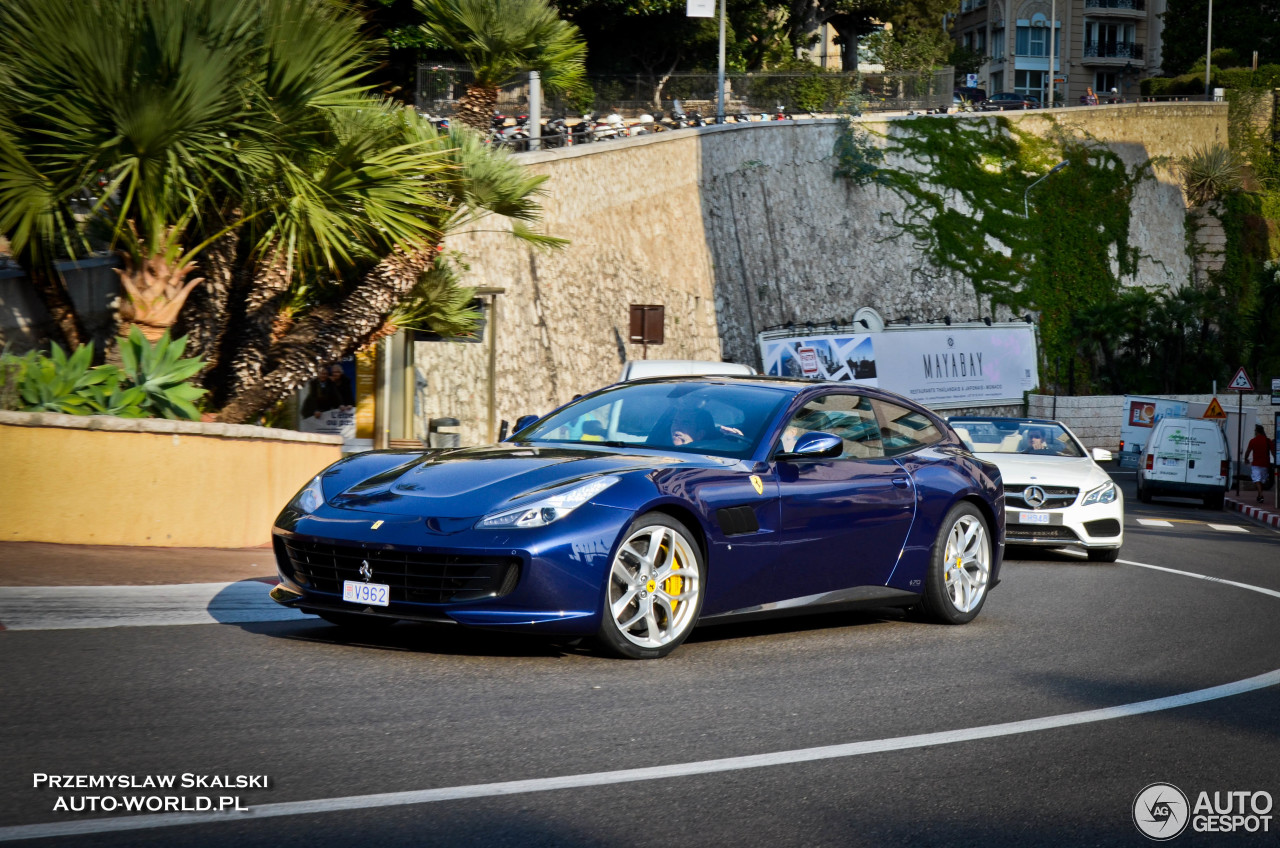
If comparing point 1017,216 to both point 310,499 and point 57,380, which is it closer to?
point 57,380

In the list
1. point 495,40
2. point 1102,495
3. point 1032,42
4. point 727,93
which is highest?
point 1032,42

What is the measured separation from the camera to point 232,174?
12.1 metres

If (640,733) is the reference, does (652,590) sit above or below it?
above

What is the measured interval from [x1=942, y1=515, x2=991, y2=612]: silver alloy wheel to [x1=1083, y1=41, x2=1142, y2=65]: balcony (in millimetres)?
97377

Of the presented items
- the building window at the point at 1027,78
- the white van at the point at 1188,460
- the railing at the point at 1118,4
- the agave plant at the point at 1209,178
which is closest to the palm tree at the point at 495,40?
the white van at the point at 1188,460

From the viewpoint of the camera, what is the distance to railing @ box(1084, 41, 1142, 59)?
3910 inches

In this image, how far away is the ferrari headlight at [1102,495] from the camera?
574 inches

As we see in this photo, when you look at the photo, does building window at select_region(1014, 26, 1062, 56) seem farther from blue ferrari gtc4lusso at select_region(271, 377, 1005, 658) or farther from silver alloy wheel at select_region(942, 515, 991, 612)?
blue ferrari gtc4lusso at select_region(271, 377, 1005, 658)

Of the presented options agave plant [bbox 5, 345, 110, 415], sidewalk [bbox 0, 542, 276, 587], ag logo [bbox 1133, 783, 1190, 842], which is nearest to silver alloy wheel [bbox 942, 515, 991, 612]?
ag logo [bbox 1133, 783, 1190, 842]

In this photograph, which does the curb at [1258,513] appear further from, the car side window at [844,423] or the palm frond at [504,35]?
the car side window at [844,423]

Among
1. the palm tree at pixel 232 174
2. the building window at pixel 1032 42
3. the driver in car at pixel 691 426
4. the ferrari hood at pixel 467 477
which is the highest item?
the building window at pixel 1032 42

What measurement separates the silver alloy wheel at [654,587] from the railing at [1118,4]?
10087 cm

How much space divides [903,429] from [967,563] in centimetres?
94

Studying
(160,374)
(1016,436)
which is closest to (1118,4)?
(1016,436)
